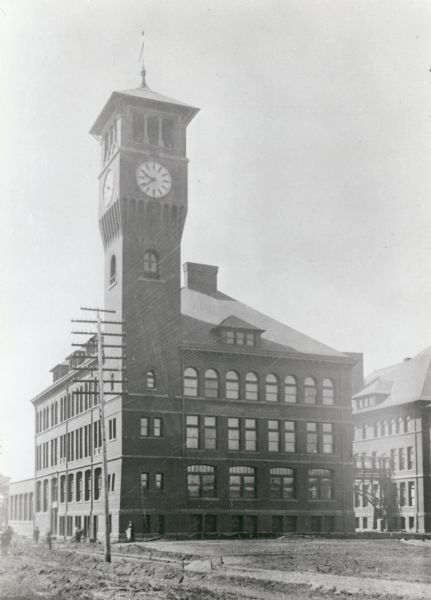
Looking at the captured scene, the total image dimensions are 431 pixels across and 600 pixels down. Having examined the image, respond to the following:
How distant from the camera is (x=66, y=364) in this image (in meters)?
68.9

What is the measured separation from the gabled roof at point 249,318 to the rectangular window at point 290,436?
471cm

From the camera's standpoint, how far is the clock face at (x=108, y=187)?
5272cm

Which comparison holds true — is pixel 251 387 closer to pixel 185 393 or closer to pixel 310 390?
pixel 310 390

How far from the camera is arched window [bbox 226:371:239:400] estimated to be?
5331cm

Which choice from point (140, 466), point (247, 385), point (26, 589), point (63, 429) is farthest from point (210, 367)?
point (26, 589)

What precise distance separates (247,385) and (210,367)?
2.95 m

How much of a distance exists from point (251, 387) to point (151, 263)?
10.0 meters

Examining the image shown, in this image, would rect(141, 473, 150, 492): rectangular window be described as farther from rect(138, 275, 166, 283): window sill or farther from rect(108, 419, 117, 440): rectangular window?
rect(138, 275, 166, 283): window sill

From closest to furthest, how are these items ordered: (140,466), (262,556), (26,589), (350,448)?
(26,589) < (262,556) < (140,466) < (350,448)

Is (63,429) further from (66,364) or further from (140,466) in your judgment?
(140,466)

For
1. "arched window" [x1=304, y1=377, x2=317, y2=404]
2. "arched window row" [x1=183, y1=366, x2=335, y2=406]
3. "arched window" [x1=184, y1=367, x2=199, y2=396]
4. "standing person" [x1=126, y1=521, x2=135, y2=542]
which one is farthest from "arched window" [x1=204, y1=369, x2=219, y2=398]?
"standing person" [x1=126, y1=521, x2=135, y2=542]

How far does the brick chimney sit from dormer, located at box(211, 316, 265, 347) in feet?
16.1

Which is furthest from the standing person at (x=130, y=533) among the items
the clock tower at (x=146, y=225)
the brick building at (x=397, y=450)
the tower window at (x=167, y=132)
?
the tower window at (x=167, y=132)

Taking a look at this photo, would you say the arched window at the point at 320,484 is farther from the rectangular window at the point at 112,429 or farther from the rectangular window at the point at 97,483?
the rectangular window at the point at 97,483
